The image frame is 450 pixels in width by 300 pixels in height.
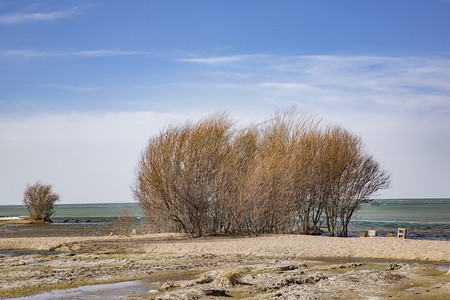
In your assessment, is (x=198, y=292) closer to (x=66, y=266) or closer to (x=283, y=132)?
(x=66, y=266)

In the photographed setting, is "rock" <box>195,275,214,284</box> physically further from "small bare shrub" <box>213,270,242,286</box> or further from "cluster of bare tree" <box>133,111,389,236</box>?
"cluster of bare tree" <box>133,111,389,236</box>

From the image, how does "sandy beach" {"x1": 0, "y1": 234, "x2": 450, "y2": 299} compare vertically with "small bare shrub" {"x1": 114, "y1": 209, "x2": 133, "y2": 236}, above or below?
below

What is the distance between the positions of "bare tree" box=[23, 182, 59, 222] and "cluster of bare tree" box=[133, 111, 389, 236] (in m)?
24.9

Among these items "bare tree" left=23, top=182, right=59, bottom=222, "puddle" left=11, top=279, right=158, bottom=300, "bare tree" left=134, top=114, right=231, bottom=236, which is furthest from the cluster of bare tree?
"bare tree" left=23, top=182, right=59, bottom=222

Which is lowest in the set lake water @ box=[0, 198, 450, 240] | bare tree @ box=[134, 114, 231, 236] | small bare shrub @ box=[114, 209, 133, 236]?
lake water @ box=[0, 198, 450, 240]

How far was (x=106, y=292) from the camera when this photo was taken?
9836mm

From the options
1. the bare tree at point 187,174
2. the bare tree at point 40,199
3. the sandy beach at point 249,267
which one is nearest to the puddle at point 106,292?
the sandy beach at point 249,267

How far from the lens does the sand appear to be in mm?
15773

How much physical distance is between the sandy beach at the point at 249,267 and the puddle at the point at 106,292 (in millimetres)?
279

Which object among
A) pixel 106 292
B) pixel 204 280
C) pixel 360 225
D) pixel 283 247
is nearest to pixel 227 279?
pixel 204 280

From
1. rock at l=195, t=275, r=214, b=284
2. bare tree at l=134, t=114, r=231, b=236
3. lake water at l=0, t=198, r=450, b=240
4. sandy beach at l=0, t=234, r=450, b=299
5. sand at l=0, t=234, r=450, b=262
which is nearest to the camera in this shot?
sandy beach at l=0, t=234, r=450, b=299

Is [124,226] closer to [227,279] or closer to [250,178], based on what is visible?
[250,178]

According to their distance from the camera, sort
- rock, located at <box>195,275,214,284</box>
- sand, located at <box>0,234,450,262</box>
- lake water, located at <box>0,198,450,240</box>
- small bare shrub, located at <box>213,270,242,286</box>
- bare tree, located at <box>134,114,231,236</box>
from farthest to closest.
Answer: lake water, located at <box>0,198,450,240</box>
bare tree, located at <box>134,114,231,236</box>
sand, located at <box>0,234,450,262</box>
rock, located at <box>195,275,214,284</box>
small bare shrub, located at <box>213,270,242,286</box>

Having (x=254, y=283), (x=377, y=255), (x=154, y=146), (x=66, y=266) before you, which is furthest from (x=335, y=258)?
(x=154, y=146)
